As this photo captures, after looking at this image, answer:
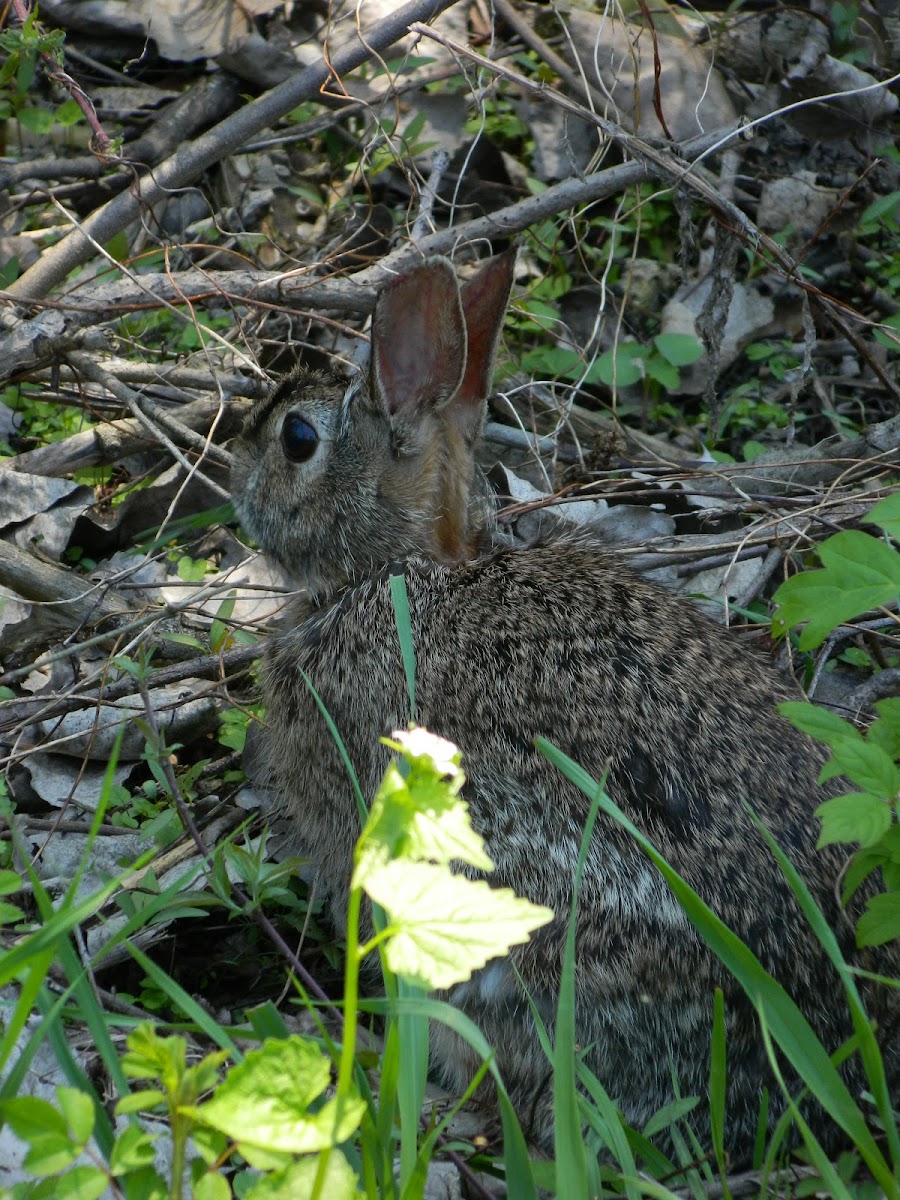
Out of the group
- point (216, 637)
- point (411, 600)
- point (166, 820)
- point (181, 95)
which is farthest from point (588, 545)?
point (181, 95)

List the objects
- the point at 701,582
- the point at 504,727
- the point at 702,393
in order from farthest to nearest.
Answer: the point at 702,393, the point at 701,582, the point at 504,727

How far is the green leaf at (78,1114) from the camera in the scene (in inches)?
63.4

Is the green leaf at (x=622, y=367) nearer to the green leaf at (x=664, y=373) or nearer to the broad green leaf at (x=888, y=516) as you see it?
the green leaf at (x=664, y=373)

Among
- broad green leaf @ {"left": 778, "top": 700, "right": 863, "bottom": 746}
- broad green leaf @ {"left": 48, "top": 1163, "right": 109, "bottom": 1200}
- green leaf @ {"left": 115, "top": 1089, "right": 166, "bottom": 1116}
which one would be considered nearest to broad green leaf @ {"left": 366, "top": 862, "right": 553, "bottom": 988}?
green leaf @ {"left": 115, "top": 1089, "right": 166, "bottom": 1116}

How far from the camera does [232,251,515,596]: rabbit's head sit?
358 cm

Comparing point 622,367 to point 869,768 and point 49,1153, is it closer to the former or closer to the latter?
point 869,768

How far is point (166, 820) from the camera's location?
3365 millimetres

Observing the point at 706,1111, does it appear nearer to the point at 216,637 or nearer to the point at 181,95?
the point at 216,637

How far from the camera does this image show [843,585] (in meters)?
2.47

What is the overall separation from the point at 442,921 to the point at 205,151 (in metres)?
4.09

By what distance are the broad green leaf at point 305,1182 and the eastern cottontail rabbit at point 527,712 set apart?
4.15ft

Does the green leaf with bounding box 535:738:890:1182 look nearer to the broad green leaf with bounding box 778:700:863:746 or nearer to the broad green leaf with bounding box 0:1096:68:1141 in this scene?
the broad green leaf with bounding box 778:700:863:746

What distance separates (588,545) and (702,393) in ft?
6.12

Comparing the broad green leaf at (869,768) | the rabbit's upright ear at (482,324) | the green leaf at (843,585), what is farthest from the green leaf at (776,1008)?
the rabbit's upright ear at (482,324)
